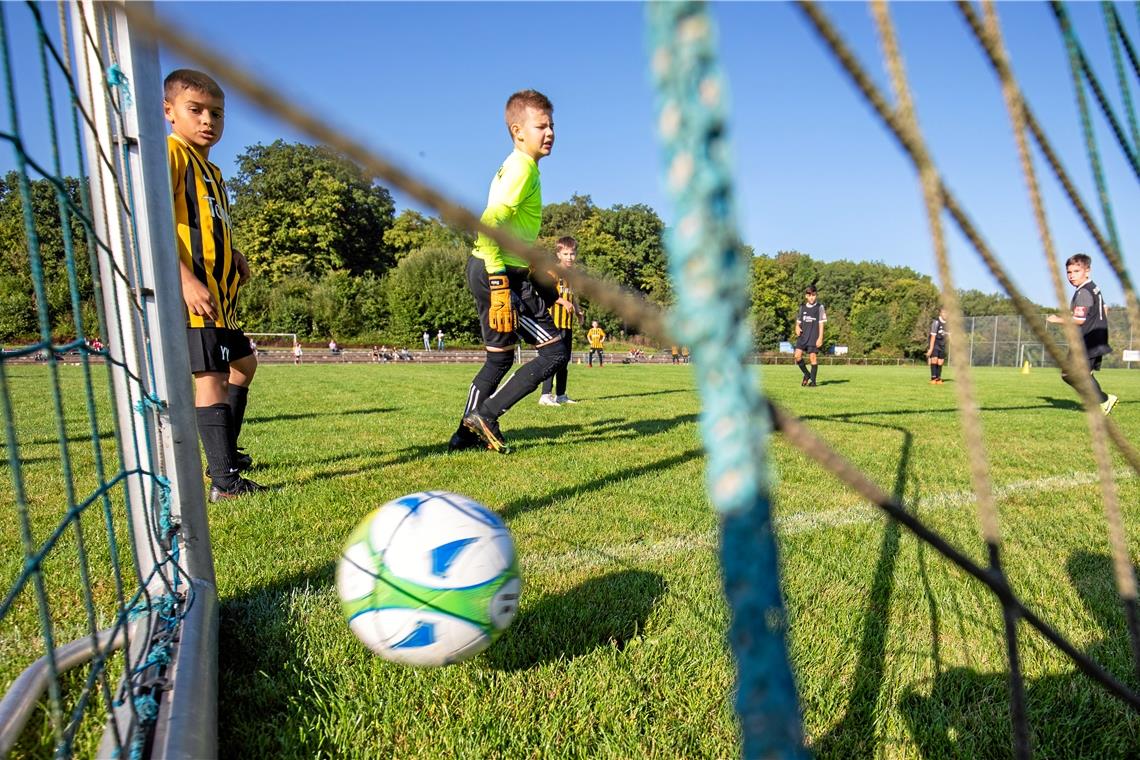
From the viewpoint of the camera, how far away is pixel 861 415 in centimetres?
796

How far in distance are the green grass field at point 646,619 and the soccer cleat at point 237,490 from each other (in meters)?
0.16

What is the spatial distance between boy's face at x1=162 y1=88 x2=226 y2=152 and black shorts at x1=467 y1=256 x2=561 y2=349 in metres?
1.83

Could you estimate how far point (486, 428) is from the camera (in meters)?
4.82

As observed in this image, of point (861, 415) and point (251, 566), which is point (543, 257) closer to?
point (251, 566)

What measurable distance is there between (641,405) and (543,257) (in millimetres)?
8318

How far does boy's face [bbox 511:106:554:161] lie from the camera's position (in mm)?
4477

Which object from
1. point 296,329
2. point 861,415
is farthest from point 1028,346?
point 296,329

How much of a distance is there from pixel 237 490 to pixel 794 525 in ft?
9.32

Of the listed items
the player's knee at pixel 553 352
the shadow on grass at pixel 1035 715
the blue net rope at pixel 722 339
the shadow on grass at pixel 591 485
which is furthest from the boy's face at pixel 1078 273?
the blue net rope at pixel 722 339

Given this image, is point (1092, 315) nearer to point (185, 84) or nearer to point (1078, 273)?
point (1078, 273)

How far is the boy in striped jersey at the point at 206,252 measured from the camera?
3.39 m

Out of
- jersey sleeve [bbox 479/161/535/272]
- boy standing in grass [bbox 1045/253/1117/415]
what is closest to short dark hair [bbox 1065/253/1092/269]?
boy standing in grass [bbox 1045/253/1117/415]

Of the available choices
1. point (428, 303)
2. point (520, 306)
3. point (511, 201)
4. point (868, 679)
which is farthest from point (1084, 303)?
point (428, 303)

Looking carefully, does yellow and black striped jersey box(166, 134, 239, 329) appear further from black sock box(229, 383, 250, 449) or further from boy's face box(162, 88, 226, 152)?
black sock box(229, 383, 250, 449)
